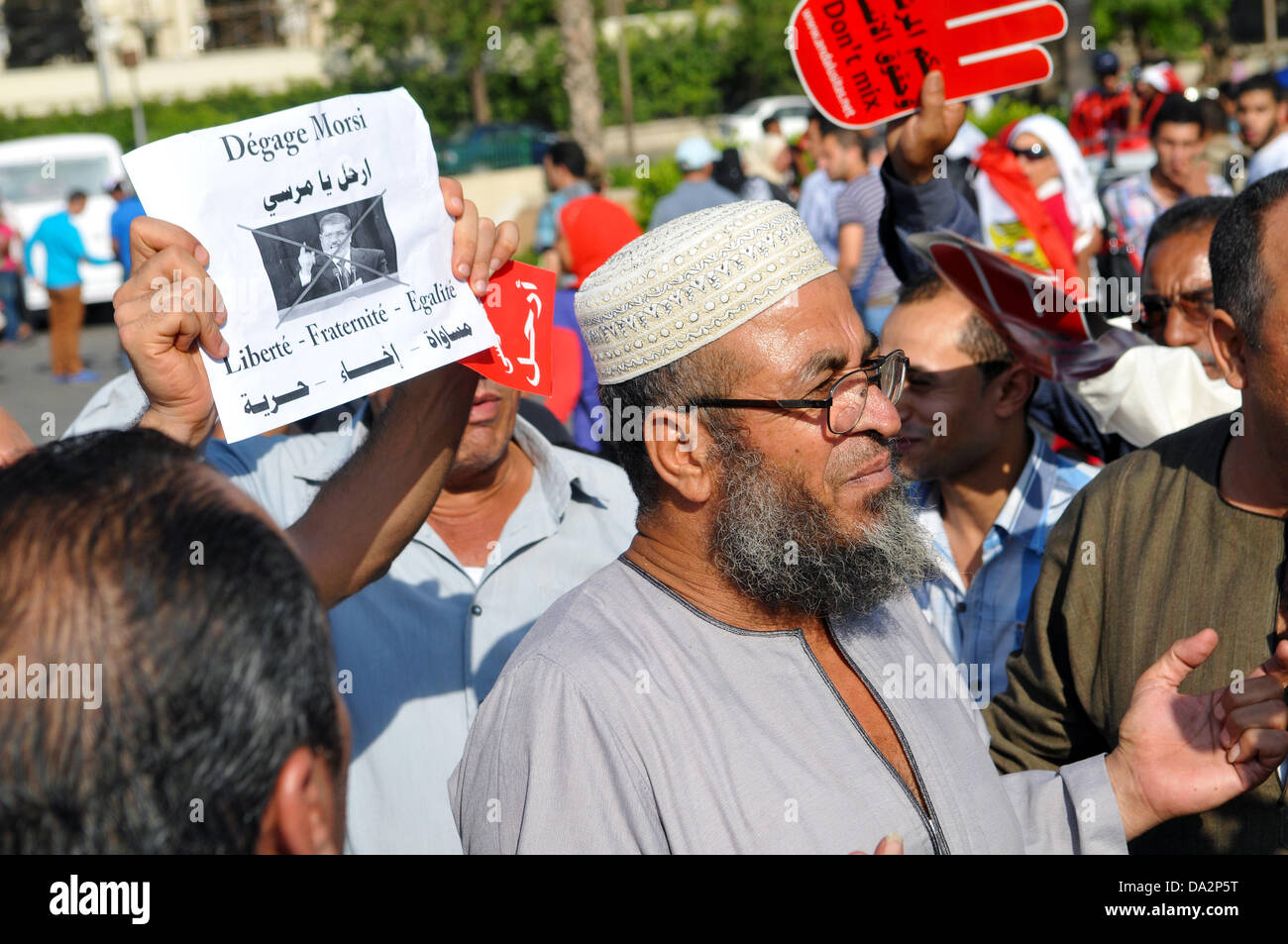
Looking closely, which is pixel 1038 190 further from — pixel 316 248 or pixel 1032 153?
pixel 316 248

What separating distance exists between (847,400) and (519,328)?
62 centimetres

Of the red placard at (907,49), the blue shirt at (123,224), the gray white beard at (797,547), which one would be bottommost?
the blue shirt at (123,224)

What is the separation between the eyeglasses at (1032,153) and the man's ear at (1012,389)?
4595 mm

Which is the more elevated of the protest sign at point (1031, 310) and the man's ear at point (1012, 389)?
the protest sign at point (1031, 310)

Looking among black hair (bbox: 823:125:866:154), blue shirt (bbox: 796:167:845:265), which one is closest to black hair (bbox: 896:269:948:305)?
black hair (bbox: 823:125:866:154)

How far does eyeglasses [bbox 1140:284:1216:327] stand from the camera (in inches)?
154

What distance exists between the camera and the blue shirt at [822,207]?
383 inches

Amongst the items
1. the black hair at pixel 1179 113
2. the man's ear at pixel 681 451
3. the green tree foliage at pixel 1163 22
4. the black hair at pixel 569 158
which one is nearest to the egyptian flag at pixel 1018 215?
the black hair at pixel 1179 113

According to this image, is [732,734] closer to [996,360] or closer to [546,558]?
[546,558]

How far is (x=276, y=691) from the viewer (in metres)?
1.30

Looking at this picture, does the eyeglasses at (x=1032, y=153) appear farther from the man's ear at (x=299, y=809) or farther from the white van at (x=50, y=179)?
the white van at (x=50, y=179)

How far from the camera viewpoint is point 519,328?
94.6 inches

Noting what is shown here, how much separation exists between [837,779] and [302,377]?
3.52ft

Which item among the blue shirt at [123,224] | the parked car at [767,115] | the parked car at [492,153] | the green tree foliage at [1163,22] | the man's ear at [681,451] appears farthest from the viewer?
the green tree foliage at [1163,22]
